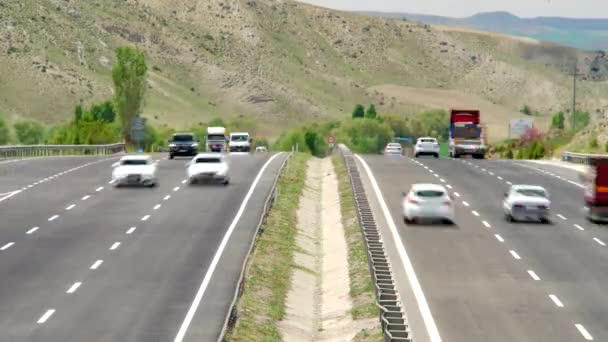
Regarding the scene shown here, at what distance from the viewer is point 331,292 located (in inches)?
1529

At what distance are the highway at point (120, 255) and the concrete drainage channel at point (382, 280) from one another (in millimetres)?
3626

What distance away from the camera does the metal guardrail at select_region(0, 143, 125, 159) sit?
290 feet

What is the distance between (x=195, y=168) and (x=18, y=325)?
36.8 m

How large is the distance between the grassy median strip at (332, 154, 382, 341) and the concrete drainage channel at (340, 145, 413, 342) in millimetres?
570

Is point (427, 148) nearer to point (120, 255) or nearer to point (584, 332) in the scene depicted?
point (120, 255)

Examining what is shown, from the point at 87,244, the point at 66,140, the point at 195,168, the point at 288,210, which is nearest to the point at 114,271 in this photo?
the point at 87,244

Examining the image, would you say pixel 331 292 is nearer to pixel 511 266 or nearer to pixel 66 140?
pixel 511 266

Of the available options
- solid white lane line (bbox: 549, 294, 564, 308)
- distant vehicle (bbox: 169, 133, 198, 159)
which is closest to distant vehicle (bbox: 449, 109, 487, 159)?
distant vehicle (bbox: 169, 133, 198, 159)

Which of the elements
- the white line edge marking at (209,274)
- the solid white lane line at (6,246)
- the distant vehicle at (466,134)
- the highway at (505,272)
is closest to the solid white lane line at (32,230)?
the solid white lane line at (6,246)

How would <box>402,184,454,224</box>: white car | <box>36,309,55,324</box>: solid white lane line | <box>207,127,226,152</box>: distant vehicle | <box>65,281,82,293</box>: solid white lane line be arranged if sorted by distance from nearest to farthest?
<box>36,309,55,324</box>: solid white lane line → <box>65,281,82,293</box>: solid white lane line → <box>402,184,454,224</box>: white car → <box>207,127,226,152</box>: distant vehicle

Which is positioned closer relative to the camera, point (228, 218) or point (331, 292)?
point (331, 292)

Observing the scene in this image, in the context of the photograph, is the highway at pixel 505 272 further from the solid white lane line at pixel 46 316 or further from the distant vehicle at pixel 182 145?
the distant vehicle at pixel 182 145

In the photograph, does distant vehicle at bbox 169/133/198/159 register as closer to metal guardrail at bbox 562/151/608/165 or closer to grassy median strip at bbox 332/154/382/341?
grassy median strip at bbox 332/154/382/341

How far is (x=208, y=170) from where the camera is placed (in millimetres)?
64875
